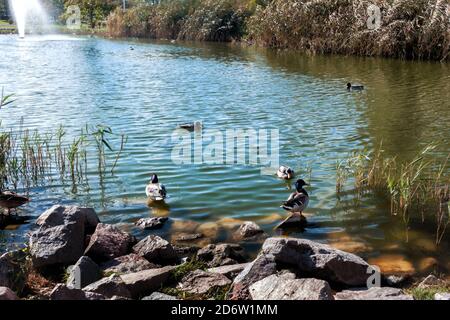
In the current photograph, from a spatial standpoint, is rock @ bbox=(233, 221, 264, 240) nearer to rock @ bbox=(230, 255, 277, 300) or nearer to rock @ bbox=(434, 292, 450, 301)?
rock @ bbox=(230, 255, 277, 300)

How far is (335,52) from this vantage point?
35.5 m

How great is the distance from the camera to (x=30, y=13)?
96.8 meters

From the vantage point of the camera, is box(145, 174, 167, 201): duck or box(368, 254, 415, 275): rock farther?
box(145, 174, 167, 201): duck

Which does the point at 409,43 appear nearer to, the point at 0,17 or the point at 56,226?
the point at 56,226

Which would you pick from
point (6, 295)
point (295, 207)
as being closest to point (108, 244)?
point (6, 295)

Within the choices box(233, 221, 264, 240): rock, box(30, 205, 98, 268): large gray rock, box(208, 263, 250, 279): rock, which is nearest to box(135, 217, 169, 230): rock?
box(30, 205, 98, 268): large gray rock

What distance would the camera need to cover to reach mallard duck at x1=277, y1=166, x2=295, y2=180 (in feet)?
35.3

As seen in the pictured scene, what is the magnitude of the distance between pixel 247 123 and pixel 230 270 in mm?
9669

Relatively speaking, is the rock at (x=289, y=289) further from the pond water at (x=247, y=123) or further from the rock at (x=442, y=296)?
the pond water at (x=247, y=123)

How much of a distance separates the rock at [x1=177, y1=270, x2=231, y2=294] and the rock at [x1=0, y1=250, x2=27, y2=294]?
1953mm

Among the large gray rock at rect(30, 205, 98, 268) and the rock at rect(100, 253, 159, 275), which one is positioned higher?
the large gray rock at rect(30, 205, 98, 268)

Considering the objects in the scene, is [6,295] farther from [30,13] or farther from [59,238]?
[30,13]

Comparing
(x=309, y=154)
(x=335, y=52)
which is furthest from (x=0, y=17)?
(x=309, y=154)
